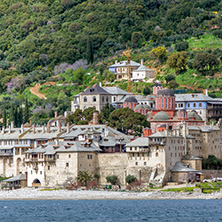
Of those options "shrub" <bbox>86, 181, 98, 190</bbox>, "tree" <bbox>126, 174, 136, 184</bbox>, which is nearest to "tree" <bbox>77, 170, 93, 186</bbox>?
"shrub" <bbox>86, 181, 98, 190</bbox>

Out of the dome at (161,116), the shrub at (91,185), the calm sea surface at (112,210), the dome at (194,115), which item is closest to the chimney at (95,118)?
the dome at (161,116)

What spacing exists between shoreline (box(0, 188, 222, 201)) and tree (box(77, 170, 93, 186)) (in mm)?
3374

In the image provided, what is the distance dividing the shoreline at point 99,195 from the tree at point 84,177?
3.37m

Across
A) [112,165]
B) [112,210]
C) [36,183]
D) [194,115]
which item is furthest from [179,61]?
[112,210]

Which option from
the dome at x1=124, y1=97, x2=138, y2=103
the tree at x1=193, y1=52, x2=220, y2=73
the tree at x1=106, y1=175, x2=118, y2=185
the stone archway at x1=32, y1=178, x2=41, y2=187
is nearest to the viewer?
the tree at x1=106, y1=175, x2=118, y2=185

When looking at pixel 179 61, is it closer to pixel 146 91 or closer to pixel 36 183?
pixel 146 91

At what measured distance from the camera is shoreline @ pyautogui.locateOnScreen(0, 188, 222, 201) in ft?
427

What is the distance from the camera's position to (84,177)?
139 metres

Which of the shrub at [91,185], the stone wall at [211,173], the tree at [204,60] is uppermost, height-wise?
the tree at [204,60]

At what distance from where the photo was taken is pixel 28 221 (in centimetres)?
10794

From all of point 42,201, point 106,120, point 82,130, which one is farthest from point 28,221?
point 106,120

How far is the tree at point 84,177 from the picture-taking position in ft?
456

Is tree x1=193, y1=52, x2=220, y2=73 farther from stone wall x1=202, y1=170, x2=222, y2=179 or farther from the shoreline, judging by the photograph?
the shoreline

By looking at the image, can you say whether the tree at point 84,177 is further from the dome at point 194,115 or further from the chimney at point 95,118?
the dome at point 194,115
